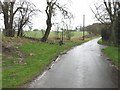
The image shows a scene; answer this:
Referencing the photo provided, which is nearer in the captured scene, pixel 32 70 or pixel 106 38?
pixel 32 70

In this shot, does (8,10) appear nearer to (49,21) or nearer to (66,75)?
(49,21)

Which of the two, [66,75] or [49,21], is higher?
[49,21]

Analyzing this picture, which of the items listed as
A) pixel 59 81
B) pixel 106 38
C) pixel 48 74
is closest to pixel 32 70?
pixel 48 74

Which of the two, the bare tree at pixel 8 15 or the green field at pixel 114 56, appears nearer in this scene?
the green field at pixel 114 56

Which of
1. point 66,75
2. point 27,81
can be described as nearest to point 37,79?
point 27,81

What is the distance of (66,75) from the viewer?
1592 centimetres

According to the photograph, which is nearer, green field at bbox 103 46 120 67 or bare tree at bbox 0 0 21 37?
green field at bbox 103 46 120 67

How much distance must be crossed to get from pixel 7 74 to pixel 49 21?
1357 inches

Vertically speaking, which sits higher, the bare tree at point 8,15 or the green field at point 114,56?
the bare tree at point 8,15

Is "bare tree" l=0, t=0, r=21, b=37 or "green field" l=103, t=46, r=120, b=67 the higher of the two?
"bare tree" l=0, t=0, r=21, b=37

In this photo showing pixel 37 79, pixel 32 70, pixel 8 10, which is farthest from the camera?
pixel 8 10

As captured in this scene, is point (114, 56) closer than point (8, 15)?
Yes

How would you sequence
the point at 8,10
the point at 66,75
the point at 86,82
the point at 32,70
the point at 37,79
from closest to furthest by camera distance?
the point at 86,82
the point at 37,79
the point at 66,75
the point at 32,70
the point at 8,10

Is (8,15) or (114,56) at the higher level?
(8,15)
